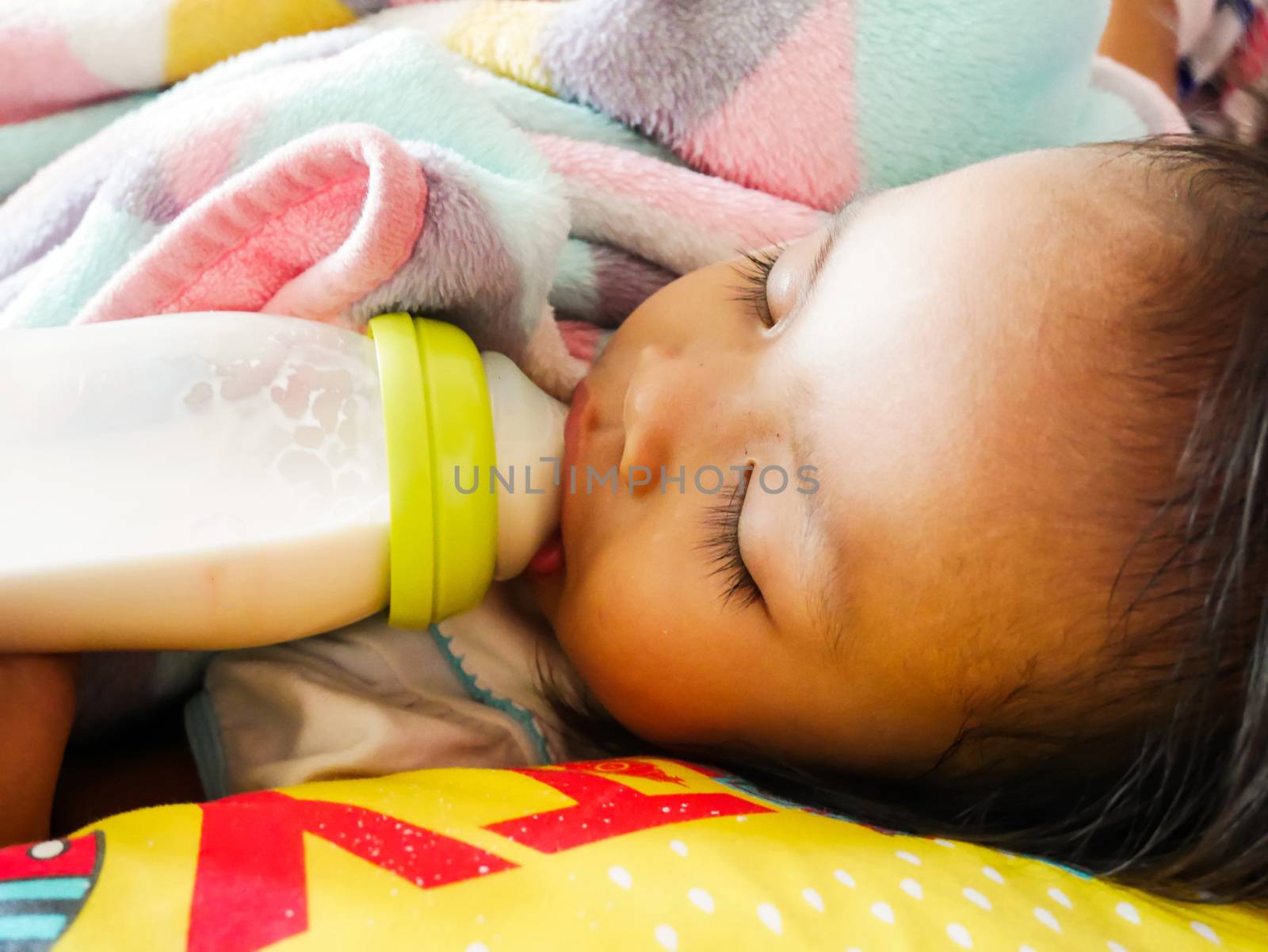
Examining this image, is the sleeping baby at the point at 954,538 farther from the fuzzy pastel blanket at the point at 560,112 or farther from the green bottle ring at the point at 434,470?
the fuzzy pastel blanket at the point at 560,112

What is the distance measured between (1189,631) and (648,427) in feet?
1.19

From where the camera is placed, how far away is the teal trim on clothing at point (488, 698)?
834 mm

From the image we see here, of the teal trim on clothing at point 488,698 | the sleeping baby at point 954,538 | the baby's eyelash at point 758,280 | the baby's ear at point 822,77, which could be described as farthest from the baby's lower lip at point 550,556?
the baby's ear at point 822,77

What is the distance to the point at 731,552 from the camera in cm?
69

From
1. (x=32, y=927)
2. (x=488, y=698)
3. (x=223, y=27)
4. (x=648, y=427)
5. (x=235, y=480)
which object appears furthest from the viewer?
(x=223, y=27)

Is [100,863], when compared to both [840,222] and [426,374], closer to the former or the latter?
[426,374]

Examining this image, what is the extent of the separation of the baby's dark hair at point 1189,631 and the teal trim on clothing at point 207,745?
49cm

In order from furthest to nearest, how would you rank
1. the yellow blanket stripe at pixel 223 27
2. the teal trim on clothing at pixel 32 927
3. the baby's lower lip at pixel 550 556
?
1. the yellow blanket stripe at pixel 223 27
2. the baby's lower lip at pixel 550 556
3. the teal trim on clothing at pixel 32 927

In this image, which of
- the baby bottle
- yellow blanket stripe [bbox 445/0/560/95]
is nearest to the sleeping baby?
the baby bottle

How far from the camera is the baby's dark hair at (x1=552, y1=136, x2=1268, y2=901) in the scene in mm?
593

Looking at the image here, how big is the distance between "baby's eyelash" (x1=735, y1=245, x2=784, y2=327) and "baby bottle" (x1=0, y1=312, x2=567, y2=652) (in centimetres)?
21

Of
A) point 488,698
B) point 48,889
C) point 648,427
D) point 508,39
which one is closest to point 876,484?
point 648,427

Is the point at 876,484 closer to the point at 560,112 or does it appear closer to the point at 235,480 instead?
the point at 235,480

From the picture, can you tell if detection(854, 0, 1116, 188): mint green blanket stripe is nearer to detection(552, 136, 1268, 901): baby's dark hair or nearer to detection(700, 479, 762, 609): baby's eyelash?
detection(552, 136, 1268, 901): baby's dark hair
